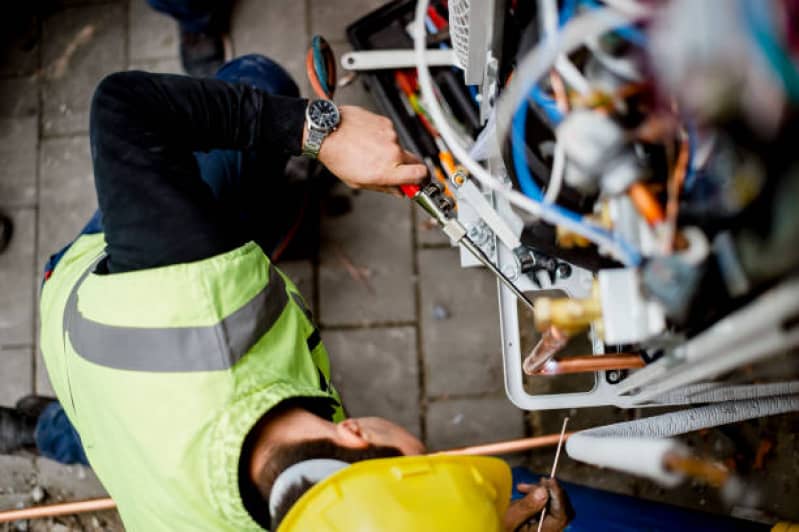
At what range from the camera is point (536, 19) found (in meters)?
0.75

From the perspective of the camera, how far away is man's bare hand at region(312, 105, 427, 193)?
1.12 m

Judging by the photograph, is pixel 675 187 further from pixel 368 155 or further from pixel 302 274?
pixel 302 274

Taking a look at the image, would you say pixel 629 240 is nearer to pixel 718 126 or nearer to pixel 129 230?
pixel 718 126

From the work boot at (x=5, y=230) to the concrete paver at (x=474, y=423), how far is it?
57.5 inches

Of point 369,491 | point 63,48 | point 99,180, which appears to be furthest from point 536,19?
point 63,48

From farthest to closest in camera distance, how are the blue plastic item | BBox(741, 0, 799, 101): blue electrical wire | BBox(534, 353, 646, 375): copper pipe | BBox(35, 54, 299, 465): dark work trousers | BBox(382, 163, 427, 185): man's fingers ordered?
BBox(35, 54, 299, 465): dark work trousers < the blue plastic item < BBox(382, 163, 427, 185): man's fingers < BBox(534, 353, 646, 375): copper pipe < BBox(741, 0, 799, 101): blue electrical wire

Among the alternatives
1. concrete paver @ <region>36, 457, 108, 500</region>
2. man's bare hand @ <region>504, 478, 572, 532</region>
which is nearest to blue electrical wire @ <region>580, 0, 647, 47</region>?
man's bare hand @ <region>504, 478, 572, 532</region>

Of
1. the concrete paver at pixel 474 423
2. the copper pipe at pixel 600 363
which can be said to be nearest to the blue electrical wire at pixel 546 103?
the copper pipe at pixel 600 363

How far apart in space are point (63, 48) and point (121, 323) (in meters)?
1.45

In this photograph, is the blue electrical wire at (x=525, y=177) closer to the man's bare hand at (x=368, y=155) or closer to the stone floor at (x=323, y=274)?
the man's bare hand at (x=368, y=155)

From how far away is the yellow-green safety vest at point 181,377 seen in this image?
98cm

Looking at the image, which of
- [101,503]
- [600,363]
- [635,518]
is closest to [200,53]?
[101,503]

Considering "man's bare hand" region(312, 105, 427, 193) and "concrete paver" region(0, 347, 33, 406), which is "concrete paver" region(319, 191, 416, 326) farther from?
"concrete paver" region(0, 347, 33, 406)

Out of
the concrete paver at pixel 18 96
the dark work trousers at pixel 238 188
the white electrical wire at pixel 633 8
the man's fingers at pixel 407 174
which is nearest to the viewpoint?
the white electrical wire at pixel 633 8
